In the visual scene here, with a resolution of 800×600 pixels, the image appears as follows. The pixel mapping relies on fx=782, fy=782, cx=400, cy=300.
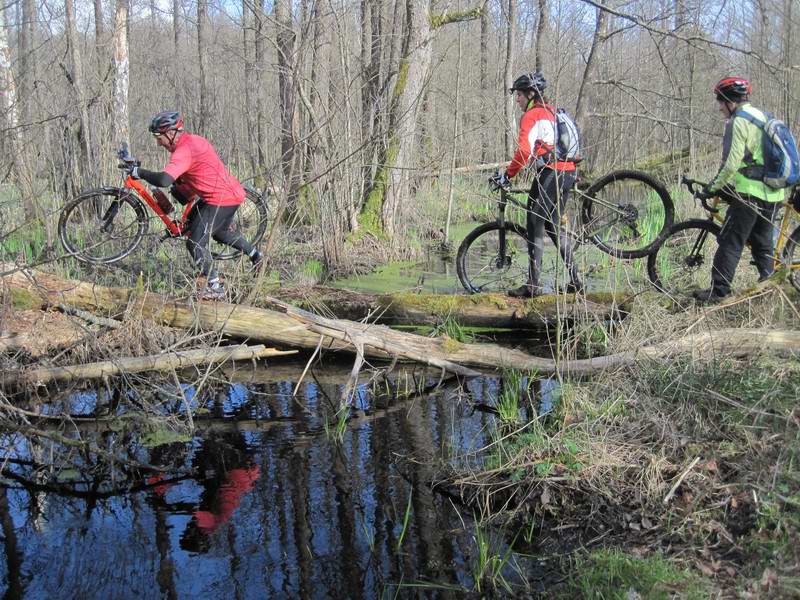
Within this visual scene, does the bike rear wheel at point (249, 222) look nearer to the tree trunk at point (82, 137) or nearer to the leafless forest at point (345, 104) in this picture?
the leafless forest at point (345, 104)

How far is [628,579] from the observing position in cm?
309

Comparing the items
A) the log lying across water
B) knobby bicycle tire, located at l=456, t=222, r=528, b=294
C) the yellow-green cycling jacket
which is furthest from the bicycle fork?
the log lying across water

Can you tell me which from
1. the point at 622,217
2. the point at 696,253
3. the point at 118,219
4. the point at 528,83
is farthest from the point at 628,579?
the point at 118,219

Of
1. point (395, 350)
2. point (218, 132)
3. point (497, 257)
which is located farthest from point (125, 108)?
point (395, 350)

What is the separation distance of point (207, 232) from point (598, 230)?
334 centimetres

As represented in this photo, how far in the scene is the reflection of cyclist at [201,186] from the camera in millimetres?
6340

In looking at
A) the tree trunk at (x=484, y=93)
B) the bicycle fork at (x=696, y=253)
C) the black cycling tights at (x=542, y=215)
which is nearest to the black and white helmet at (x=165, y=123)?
the black cycling tights at (x=542, y=215)

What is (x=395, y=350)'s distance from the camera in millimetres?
5777

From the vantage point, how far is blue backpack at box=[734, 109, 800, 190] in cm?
555

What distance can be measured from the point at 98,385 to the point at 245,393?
1.05 metres

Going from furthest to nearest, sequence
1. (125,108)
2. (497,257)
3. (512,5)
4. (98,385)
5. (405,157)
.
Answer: (512,5) < (125,108) < (405,157) < (497,257) < (98,385)

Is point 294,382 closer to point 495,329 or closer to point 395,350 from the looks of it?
point 395,350

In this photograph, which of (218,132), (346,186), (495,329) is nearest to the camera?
(495,329)

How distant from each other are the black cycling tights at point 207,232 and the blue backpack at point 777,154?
13.6 ft
